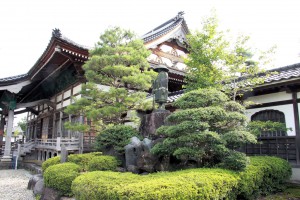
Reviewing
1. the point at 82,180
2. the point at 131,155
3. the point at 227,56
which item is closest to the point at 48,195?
the point at 82,180

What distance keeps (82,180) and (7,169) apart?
1354 centimetres

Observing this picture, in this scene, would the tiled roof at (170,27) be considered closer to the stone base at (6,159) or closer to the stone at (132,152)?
the stone at (132,152)

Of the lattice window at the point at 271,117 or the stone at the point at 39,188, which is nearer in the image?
the stone at the point at 39,188

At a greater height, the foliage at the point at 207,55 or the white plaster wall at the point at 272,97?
the foliage at the point at 207,55

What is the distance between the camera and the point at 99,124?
1086 cm

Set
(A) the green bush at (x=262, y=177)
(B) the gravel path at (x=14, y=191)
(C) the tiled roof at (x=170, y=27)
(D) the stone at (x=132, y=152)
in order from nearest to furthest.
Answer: (A) the green bush at (x=262, y=177), (D) the stone at (x=132, y=152), (B) the gravel path at (x=14, y=191), (C) the tiled roof at (x=170, y=27)

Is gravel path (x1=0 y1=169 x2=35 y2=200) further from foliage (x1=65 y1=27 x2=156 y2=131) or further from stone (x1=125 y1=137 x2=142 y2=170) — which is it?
stone (x1=125 y1=137 x2=142 y2=170)

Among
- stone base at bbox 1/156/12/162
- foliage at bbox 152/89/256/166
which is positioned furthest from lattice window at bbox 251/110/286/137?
stone base at bbox 1/156/12/162

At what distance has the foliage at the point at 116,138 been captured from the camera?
337 inches

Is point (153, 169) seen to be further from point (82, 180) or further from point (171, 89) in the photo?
point (171, 89)

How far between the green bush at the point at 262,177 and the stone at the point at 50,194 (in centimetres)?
547

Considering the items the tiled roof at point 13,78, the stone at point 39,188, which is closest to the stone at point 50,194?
the stone at point 39,188

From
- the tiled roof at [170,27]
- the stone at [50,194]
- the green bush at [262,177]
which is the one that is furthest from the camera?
the tiled roof at [170,27]

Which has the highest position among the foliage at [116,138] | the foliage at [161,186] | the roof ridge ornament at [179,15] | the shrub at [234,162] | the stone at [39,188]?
the roof ridge ornament at [179,15]
